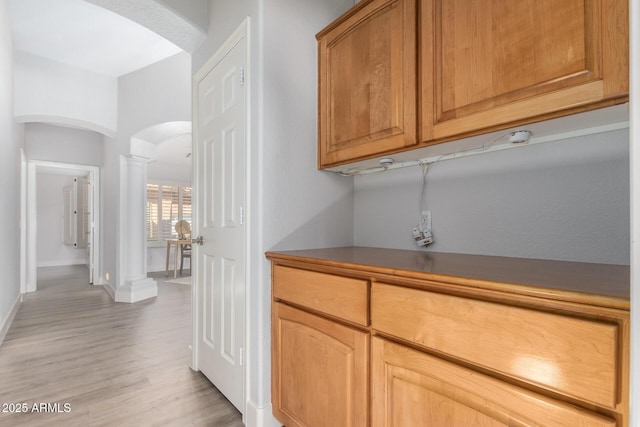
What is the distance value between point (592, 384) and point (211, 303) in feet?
6.45

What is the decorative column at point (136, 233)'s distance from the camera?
4352mm

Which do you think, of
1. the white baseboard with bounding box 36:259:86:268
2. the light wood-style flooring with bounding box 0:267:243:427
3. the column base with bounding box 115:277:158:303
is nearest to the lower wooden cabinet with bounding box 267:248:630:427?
the light wood-style flooring with bounding box 0:267:243:427

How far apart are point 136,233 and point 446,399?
465cm

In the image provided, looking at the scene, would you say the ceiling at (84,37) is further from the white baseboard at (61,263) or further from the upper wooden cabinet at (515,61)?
the white baseboard at (61,263)

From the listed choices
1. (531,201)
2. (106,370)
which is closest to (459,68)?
(531,201)

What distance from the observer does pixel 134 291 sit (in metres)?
4.24

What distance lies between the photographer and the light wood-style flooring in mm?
1773

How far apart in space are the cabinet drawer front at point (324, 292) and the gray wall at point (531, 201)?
1.98ft

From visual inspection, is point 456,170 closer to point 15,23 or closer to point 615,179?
point 615,179

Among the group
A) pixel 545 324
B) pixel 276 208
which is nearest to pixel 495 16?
pixel 545 324

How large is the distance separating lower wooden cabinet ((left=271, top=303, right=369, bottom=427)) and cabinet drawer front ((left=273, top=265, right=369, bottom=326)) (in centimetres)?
5

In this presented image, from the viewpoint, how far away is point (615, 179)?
3.52ft

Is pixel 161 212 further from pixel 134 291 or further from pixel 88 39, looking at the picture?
pixel 88 39

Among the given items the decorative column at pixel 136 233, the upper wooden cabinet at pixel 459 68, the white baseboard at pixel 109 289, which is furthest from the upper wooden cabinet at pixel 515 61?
the white baseboard at pixel 109 289
